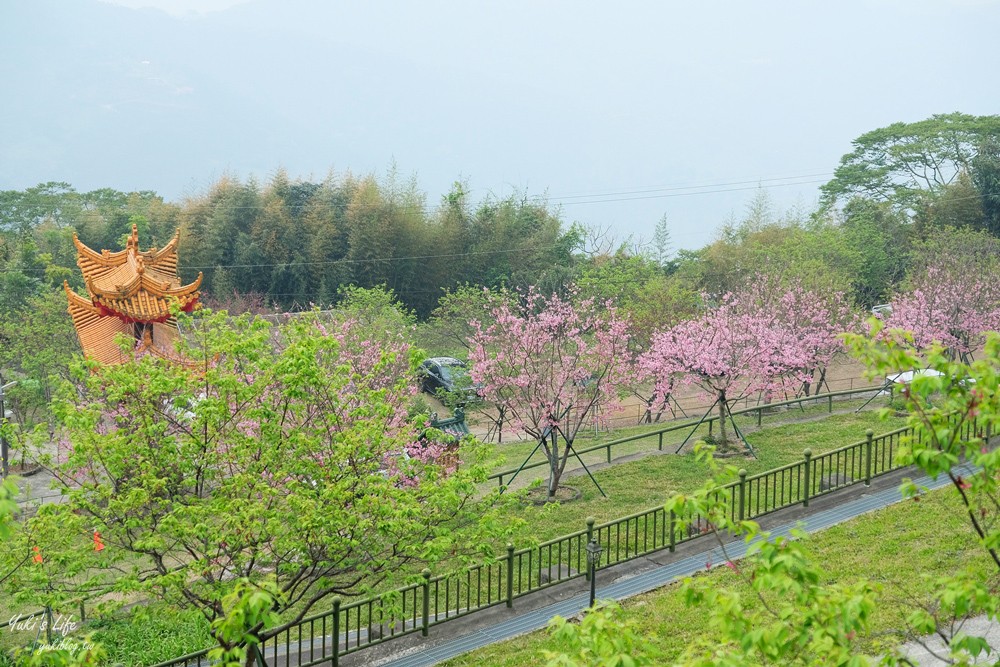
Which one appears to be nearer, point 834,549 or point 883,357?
point 883,357

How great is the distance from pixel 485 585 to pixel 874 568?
5.90 meters

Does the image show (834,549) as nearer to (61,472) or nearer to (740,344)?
(740,344)

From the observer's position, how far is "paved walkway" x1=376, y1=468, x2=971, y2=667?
42.3ft

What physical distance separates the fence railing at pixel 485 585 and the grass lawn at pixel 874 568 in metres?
0.97

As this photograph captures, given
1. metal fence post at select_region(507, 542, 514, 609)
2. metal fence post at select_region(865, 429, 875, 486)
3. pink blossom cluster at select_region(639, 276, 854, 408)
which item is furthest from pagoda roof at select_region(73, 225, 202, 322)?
metal fence post at select_region(865, 429, 875, 486)

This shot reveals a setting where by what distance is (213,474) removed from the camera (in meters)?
11.1

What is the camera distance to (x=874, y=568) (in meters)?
13.3

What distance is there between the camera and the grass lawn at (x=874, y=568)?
38.8 feet

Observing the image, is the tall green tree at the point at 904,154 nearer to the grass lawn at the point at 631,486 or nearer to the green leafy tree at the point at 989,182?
the green leafy tree at the point at 989,182

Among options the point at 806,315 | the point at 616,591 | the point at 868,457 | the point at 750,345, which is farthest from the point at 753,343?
the point at 616,591

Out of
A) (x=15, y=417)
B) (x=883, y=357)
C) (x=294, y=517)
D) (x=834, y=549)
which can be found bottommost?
(x=15, y=417)

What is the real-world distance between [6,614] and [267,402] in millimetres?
9800

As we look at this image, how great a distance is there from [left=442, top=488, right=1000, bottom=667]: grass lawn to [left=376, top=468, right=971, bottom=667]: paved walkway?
303 millimetres

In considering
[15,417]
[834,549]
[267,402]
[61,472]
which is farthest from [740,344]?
[15,417]
